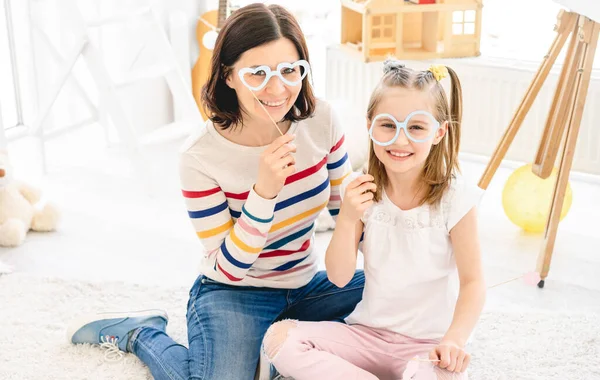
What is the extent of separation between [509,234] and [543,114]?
70cm

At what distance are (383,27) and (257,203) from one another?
1789 millimetres

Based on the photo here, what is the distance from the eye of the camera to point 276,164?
1512mm

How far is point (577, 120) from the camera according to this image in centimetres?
217

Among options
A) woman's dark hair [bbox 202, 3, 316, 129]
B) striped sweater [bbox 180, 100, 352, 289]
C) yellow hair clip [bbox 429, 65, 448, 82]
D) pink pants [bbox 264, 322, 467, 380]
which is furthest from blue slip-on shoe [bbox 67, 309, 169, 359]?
yellow hair clip [bbox 429, 65, 448, 82]

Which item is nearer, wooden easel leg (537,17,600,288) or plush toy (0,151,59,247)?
wooden easel leg (537,17,600,288)

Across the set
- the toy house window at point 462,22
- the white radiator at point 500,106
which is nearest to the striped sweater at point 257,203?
the white radiator at point 500,106

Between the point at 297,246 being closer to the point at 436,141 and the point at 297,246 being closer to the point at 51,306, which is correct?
the point at 436,141

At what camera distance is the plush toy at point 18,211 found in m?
2.53

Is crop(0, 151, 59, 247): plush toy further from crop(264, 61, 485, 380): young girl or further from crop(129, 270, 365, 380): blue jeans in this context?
crop(264, 61, 485, 380): young girl

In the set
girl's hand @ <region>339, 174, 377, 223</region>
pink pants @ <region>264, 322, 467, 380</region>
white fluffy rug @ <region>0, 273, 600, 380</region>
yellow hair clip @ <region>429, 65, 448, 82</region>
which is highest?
yellow hair clip @ <region>429, 65, 448, 82</region>

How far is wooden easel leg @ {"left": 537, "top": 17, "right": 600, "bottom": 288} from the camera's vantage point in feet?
6.98

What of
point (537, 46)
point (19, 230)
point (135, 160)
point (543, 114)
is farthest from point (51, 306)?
point (537, 46)

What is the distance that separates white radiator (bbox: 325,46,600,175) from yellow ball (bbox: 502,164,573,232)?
501 millimetres

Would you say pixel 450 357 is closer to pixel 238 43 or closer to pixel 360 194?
pixel 360 194
